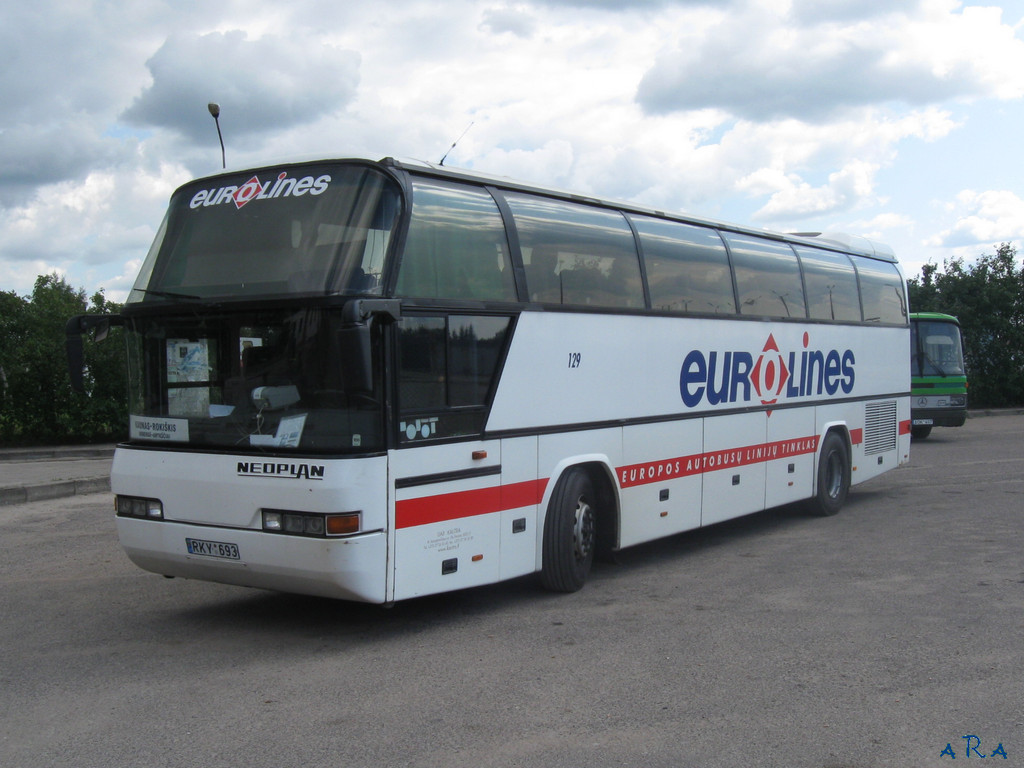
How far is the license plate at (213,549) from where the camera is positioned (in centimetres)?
671

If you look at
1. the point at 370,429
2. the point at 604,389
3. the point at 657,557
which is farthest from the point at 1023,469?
the point at 370,429

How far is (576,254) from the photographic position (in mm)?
8555

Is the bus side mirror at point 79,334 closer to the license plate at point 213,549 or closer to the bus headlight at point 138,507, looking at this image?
the bus headlight at point 138,507

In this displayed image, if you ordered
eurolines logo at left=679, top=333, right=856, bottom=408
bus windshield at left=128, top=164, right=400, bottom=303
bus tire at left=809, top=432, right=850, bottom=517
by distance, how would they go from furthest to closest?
bus tire at left=809, top=432, right=850, bottom=517
eurolines logo at left=679, top=333, right=856, bottom=408
bus windshield at left=128, top=164, right=400, bottom=303

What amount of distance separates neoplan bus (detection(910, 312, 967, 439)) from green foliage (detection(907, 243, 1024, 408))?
38.1 feet

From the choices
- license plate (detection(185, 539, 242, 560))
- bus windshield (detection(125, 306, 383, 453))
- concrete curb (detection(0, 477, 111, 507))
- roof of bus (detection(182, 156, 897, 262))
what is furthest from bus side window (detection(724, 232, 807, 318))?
concrete curb (detection(0, 477, 111, 507))

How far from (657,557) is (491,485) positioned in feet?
10.9

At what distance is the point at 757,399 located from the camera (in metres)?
11.3

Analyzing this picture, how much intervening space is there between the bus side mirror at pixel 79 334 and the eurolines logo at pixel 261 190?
1.10m

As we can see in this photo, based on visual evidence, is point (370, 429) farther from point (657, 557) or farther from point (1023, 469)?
point (1023, 469)

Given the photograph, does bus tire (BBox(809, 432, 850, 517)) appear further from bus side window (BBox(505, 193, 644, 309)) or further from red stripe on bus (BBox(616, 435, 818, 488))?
bus side window (BBox(505, 193, 644, 309))

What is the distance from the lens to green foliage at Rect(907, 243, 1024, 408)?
1387 inches

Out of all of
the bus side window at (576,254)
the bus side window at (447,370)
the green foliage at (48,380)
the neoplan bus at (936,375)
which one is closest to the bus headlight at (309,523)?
the bus side window at (447,370)

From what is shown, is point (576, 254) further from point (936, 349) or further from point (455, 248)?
point (936, 349)
